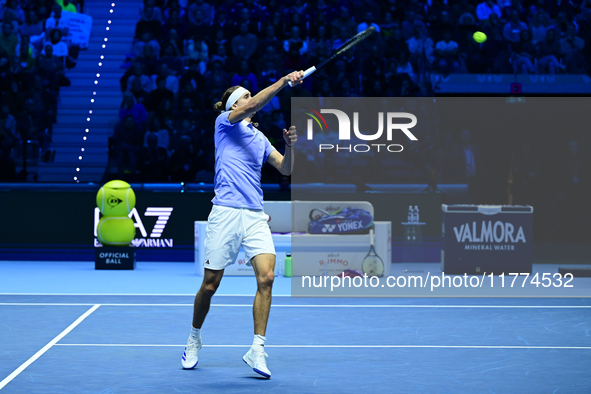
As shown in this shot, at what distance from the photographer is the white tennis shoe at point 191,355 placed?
196 inches

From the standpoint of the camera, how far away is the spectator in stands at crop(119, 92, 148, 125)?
1329 centimetres

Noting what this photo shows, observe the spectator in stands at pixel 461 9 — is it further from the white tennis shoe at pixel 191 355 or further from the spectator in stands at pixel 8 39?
the white tennis shoe at pixel 191 355

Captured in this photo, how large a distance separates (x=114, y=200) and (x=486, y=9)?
29.1ft

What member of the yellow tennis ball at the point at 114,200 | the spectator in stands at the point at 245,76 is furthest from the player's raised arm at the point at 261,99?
the spectator in stands at the point at 245,76

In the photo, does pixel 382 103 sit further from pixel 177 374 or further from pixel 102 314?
pixel 177 374

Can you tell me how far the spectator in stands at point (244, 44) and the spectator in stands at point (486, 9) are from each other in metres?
4.48

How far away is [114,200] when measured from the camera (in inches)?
413

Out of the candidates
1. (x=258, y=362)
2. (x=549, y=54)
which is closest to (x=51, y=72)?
(x=549, y=54)

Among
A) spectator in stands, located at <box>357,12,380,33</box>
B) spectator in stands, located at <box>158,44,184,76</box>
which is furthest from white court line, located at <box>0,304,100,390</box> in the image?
spectator in stands, located at <box>357,12,380,33</box>

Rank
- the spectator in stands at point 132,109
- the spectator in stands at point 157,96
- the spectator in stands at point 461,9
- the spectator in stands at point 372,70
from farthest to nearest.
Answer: the spectator in stands at point 461,9, the spectator in stands at point 372,70, the spectator in stands at point 157,96, the spectator in stands at point 132,109

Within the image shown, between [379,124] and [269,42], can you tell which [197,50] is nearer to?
[269,42]

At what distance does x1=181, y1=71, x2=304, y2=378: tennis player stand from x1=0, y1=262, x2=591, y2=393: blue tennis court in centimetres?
38

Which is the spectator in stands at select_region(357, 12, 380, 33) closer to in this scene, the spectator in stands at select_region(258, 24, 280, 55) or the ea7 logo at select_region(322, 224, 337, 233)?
the spectator in stands at select_region(258, 24, 280, 55)

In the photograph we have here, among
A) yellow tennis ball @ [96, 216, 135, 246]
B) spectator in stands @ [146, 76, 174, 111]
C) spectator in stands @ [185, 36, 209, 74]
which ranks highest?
spectator in stands @ [185, 36, 209, 74]
